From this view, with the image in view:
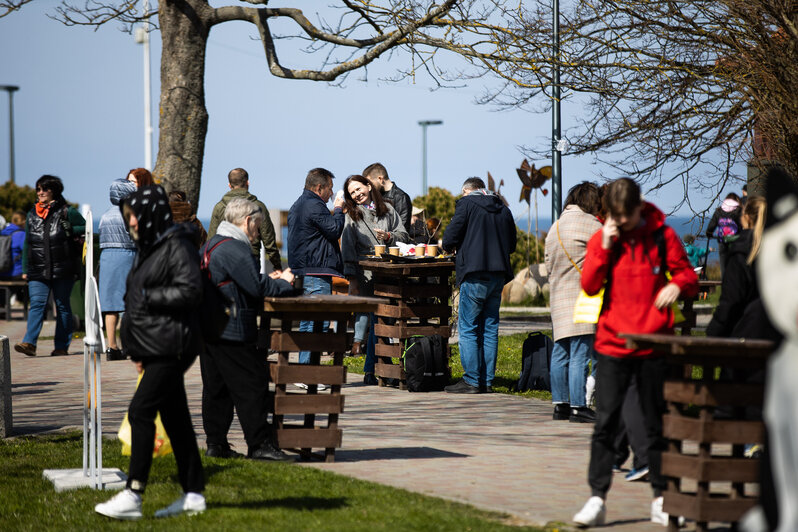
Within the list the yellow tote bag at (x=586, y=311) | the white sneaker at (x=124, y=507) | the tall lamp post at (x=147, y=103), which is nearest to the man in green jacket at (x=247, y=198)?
the yellow tote bag at (x=586, y=311)

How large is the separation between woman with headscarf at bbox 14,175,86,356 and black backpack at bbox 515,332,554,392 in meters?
5.78

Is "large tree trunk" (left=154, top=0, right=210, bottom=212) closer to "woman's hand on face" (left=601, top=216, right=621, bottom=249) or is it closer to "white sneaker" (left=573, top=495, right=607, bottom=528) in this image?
"woman's hand on face" (left=601, top=216, right=621, bottom=249)

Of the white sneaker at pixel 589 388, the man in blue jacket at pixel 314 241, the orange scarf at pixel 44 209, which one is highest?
the orange scarf at pixel 44 209

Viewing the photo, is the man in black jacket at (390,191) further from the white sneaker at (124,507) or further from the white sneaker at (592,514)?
the white sneaker at (592,514)

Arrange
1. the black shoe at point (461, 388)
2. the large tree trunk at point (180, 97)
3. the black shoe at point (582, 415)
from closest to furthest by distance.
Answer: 1. the black shoe at point (582, 415)
2. the black shoe at point (461, 388)
3. the large tree trunk at point (180, 97)

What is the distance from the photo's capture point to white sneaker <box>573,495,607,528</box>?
5.72m

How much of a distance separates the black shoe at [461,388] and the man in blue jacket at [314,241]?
1.32m

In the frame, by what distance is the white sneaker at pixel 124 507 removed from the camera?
6070 millimetres

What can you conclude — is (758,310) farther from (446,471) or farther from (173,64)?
(173,64)

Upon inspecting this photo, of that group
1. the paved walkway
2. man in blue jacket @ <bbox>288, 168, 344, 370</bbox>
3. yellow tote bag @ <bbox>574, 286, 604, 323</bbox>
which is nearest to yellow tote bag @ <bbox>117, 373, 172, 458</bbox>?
the paved walkway

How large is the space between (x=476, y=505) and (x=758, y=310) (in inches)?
82.4

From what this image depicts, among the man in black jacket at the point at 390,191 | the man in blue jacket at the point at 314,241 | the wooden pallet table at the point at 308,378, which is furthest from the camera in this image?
the man in black jacket at the point at 390,191

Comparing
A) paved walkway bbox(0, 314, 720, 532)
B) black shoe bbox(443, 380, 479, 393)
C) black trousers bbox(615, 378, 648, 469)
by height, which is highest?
black trousers bbox(615, 378, 648, 469)

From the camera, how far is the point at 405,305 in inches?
460
